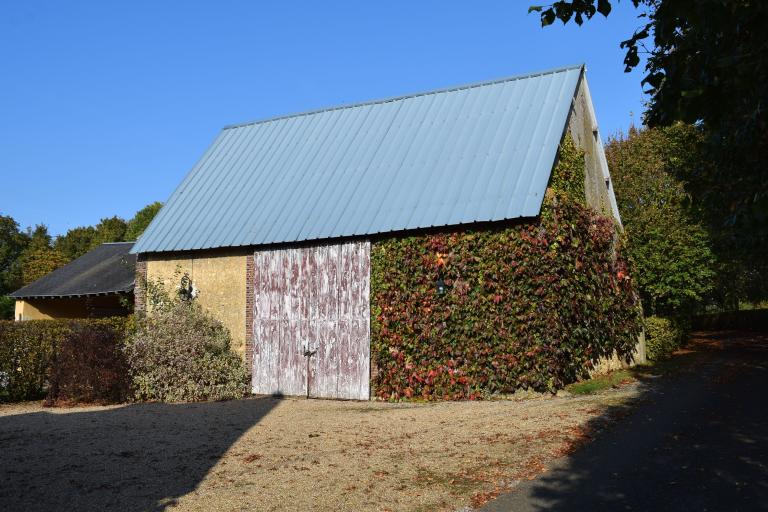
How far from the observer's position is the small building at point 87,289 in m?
24.4

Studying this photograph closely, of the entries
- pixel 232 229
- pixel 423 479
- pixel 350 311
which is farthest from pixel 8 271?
pixel 423 479

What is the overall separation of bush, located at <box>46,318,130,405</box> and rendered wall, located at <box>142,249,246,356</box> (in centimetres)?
272

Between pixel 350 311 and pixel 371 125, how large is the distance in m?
5.94

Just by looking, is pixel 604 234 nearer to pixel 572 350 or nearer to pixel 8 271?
pixel 572 350

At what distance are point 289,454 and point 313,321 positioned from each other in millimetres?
6799

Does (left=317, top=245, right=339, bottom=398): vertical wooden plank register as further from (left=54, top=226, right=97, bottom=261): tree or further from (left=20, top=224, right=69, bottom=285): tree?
(left=54, top=226, right=97, bottom=261): tree

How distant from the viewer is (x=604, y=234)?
51.6ft

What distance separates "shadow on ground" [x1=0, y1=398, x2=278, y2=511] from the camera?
686 cm

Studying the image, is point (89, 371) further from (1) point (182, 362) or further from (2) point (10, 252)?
(2) point (10, 252)

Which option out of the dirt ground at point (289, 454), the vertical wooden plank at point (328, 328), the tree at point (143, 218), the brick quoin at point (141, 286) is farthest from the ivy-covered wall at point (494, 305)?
the tree at point (143, 218)

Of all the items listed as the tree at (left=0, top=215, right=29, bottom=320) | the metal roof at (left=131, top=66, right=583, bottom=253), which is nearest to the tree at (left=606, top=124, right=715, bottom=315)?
the metal roof at (left=131, top=66, right=583, bottom=253)

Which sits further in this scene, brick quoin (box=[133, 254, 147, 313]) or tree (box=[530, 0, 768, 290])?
brick quoin (box=[133, 254, 147, 313])

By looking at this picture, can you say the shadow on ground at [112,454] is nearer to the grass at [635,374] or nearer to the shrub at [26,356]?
the shrub at [26,356]

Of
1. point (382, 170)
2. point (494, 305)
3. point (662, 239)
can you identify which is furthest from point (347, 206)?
point (662, 239)
